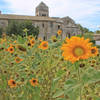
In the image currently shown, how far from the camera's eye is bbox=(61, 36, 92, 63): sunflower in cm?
94

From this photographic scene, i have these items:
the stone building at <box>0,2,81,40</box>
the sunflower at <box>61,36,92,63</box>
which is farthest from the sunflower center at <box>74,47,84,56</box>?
the stone building at <box>0,2,81,40</box>

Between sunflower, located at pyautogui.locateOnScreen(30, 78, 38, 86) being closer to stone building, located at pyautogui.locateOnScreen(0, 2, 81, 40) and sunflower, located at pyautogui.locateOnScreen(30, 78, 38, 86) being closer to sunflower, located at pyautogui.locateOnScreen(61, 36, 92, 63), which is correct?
sunflower, located at pyautogui.locateOnScreen(61, 36, 92, 63)

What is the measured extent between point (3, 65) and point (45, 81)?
0.64m

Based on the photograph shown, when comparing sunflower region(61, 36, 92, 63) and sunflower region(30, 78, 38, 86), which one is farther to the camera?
sunflower region(30, 78, 38, 86)

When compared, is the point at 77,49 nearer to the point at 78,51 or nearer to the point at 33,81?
the point at 78,51

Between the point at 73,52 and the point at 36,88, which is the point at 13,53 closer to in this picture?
the point at 36,88

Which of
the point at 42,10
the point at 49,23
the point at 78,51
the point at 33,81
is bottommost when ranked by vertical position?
the point at 33,81

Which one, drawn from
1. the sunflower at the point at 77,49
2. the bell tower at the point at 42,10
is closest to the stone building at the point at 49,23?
the bell tower at the point at 42,10

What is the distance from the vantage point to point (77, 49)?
3.19ft

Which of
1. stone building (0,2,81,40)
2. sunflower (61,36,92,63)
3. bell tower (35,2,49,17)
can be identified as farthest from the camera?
bell tower (35,2,49,17)

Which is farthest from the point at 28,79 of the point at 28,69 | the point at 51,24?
the point at 51,24

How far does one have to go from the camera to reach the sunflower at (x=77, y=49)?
0.94m

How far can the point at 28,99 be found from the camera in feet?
5.86

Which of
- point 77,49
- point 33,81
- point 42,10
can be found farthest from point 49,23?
point 77,49
